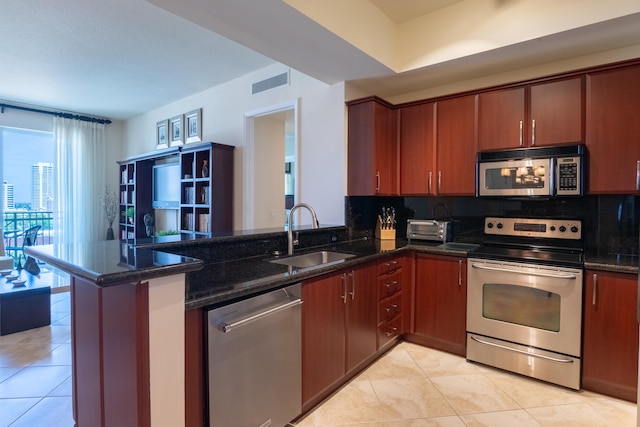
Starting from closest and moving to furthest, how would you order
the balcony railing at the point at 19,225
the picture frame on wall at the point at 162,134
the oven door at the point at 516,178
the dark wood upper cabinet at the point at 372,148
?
→ the oven door at the point at 516,178
the dark wood upper cabinet at the point at 372,148
the picture frame on wall at the point at 162,134
the balcony railing at the point at 19,225

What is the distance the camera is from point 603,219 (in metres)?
2.54

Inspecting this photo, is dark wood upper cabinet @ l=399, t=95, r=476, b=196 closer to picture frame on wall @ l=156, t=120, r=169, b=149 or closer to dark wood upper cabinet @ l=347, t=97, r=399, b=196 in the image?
dark wood upper cabinet @ l=347, t=97, r=399, b=196

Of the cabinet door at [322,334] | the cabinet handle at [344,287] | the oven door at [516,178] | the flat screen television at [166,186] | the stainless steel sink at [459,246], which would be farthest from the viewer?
the flat screen television at [166,186]

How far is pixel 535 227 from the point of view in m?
2.73

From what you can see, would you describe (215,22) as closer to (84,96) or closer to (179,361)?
(179,361)

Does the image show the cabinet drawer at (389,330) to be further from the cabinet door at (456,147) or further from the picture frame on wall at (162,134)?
the picture frame on wall at (162,134)

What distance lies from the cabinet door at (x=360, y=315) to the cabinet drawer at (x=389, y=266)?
4.4 inches

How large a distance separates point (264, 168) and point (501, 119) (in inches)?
103

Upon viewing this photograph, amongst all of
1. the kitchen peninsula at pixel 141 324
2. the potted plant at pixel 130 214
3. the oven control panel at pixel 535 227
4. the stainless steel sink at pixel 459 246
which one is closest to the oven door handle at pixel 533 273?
the stainless steel sink at pixel 459 246

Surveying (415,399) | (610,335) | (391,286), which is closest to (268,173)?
(391,286)

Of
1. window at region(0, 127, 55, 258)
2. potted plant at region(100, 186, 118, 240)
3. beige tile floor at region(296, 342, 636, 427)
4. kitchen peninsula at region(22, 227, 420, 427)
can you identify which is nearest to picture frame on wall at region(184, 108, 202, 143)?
potted plant at region(100, 186, 118, 240)

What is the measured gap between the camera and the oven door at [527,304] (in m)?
2.19

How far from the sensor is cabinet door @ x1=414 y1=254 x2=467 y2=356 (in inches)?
105

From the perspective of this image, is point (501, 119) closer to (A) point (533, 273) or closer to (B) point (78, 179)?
(A) point (533, 273)
